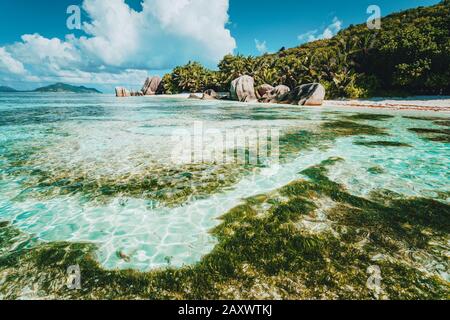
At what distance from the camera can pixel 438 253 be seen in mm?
3912

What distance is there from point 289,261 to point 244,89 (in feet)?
130

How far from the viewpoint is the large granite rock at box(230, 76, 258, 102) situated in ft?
134

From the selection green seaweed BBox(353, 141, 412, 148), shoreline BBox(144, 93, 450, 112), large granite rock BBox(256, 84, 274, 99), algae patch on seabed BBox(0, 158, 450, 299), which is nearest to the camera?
algae patch on seabed BBox(0, 158, 450, 299)

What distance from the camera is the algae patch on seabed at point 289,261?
326 centimetres

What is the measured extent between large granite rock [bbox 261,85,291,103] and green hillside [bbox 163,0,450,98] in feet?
11.5

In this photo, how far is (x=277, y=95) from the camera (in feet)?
123

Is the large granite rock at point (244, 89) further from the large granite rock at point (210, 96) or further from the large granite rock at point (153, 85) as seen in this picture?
the large granite rock at point (153, 85)

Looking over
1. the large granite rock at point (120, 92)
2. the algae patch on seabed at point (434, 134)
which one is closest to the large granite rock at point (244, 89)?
the algae patch on seabed at point (434, 134)

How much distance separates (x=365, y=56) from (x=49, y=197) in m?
40.2

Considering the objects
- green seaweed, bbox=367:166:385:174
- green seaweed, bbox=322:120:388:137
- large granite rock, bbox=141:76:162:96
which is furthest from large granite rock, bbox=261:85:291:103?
large granite rock, bbox=141:76:162:96

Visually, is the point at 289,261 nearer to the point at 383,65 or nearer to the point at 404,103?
the point at 404,103

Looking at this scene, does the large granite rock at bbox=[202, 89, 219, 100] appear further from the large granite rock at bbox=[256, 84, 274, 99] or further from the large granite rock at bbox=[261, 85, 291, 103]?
the large granite rock at bbox=[261, 85, 291, 103]

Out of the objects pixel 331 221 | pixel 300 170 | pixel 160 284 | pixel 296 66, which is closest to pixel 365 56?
pixel 296 66

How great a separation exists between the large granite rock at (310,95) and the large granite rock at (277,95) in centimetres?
251
